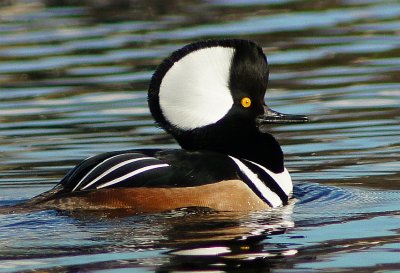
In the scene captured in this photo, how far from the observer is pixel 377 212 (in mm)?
8758

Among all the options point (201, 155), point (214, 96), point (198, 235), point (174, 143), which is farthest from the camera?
point (174, 143)

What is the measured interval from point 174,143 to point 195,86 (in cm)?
290

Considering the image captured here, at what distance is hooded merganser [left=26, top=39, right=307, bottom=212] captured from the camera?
28.6 ft

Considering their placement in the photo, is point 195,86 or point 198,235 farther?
point 195,86

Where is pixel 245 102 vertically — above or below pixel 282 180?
above

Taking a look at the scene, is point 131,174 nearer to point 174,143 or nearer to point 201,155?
point 201,155

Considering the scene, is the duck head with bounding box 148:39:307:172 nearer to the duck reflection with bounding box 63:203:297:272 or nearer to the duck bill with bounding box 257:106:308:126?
the duck bill with bounding box 257:106:308:126

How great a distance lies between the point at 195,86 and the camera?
353 inches

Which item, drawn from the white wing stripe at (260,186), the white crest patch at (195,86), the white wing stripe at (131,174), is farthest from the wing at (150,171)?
the white crest patch at (195,86)

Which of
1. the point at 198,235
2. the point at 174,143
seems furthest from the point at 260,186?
the point at 174,143

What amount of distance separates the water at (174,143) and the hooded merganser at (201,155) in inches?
5.4

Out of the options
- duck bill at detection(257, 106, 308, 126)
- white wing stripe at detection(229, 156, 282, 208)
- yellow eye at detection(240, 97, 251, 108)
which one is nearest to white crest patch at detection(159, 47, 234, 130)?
yellow eye at detection(240, 97, 251, 108)

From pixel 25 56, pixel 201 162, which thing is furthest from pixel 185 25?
pixel 201 162

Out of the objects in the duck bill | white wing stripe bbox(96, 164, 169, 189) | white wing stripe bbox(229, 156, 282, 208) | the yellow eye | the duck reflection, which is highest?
the yellow eye
